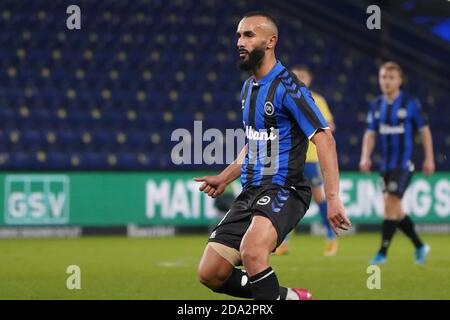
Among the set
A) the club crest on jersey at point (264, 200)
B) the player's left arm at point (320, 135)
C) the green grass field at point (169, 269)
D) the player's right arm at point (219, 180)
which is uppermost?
the player's left arm at point (320, 135)

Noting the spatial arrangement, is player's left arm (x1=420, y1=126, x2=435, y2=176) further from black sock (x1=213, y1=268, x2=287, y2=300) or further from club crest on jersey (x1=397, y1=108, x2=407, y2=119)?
black sock (x1=213, y1=268, x2=287, y2=300)

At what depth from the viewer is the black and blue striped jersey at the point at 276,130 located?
5727mm

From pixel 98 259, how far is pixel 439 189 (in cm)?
722

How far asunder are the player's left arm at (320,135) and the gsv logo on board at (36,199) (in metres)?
9.71

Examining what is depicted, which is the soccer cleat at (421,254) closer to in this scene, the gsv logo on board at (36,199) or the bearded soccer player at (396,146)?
the bearded soccer player at (396,146)

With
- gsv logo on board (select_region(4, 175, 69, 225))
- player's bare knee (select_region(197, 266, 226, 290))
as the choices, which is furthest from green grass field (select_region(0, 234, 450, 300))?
player's bare knee (select_region(197, 266, 226, 290))

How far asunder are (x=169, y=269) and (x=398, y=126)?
2894 millimetres

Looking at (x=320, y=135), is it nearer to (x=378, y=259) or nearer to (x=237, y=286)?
(x=237, y=286)

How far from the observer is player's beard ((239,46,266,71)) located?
5793 millimetres

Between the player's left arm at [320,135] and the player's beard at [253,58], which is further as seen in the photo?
the player's beard at [253,58]

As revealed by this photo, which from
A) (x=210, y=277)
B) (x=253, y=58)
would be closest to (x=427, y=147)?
(x=253, y=58)

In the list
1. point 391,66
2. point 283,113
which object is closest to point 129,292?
point 283,113

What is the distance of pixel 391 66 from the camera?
10.4 metres

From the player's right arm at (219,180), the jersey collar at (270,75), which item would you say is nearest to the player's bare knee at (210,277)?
the player's right arm at (219,180)
